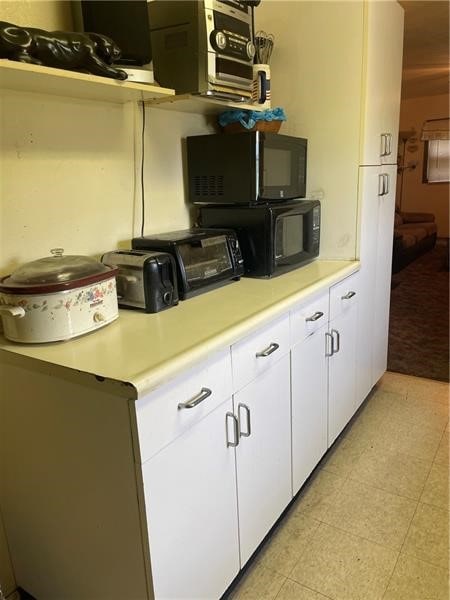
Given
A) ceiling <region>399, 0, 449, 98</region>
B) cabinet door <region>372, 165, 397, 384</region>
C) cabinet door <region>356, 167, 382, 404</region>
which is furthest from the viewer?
ceiling <region>399, 0, 449, 98</region>

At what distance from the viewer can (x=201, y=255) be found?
1679mm

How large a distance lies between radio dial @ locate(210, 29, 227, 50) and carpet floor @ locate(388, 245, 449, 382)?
2289 millimetres

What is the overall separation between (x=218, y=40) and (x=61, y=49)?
612 mm

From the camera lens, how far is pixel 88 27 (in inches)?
56.8

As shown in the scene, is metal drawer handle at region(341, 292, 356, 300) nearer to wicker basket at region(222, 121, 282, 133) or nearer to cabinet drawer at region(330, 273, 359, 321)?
cabinet drawer at region(330, 273, 359, 321)

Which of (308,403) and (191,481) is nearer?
(191,481)

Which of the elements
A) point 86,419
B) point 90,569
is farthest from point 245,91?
point 90,569

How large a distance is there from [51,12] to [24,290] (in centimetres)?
92

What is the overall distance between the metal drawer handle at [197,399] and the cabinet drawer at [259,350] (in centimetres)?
14

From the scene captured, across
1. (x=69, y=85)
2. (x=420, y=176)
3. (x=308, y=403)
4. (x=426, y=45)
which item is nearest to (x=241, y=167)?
(x=69, y=85)

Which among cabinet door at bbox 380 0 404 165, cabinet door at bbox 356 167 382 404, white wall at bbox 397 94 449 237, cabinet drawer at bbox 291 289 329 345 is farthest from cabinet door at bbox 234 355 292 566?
white wall at bbox 397 94 449 237

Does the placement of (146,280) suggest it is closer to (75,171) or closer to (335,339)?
(75,171)

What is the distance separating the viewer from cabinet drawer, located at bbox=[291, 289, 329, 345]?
5.38 feet

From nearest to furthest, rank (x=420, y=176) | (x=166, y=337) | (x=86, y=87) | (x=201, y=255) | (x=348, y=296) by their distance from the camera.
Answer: (x=166, y=337) → (x=86, y=87) → (x=201, y=255) → (x=348, y=296) → (x=420, y=176)
